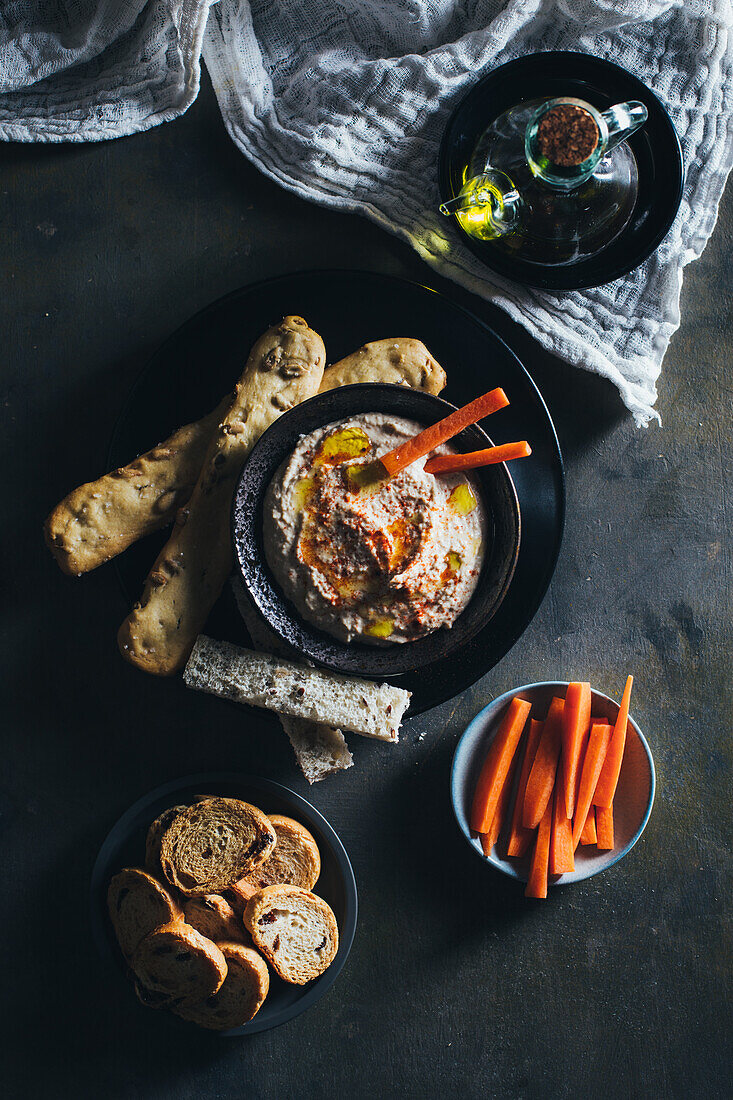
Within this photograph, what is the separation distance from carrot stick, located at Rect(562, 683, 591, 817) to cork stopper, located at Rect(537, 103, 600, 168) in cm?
136

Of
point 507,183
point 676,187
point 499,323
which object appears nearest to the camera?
point 507,183

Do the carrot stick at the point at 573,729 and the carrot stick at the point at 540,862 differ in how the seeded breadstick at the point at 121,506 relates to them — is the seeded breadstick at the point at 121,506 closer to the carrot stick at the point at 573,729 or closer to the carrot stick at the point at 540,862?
the carrot stick at the point at 573,729

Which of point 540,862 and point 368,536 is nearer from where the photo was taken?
point 368,536

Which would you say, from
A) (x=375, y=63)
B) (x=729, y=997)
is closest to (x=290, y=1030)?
(x=729, y=997)

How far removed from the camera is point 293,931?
2.23 metres

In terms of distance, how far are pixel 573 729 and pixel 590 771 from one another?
136 mm

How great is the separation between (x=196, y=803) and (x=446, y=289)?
5.45ft

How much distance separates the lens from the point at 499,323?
2.35 meters

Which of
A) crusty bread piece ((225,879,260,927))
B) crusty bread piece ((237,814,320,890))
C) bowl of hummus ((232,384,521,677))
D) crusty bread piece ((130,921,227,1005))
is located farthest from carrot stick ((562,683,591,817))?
crusty bread piece ((130,921,227,1005))

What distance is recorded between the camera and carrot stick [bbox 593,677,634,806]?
2240 mm

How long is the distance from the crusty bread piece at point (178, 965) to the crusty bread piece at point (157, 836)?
0.54 ft

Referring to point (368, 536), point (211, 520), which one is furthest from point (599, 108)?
point (211, 520)

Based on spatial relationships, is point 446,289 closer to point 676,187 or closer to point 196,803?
point 676,187

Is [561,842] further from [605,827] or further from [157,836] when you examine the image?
[157,836]
